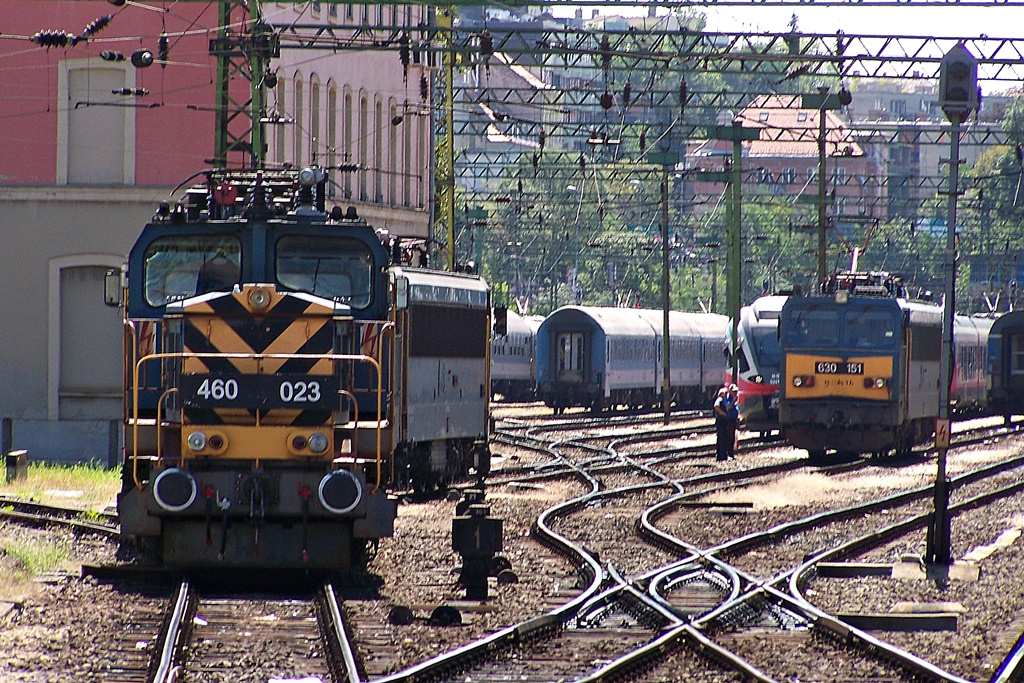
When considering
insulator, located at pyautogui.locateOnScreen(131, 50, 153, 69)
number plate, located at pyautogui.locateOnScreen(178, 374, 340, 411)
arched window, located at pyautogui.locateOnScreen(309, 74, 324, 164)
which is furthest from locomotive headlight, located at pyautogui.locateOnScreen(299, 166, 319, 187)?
arched window, located at pyautogui.locateOnScreen(309, 74, 324, 164)

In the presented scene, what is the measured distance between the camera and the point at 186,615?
11812 millimetres

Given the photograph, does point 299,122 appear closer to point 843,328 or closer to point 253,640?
point 843,328

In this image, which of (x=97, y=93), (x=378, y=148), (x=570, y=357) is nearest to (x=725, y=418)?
(x=97, y=93)

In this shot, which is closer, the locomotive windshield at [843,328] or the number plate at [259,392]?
the number plate at [259,392]

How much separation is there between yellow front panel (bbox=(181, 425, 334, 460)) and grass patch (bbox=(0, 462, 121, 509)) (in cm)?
709

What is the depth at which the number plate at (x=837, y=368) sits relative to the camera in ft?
98.1

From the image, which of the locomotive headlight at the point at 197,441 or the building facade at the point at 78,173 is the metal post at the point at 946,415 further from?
the building facade at the point at 78,173

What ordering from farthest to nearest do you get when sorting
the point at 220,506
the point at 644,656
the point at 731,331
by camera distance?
the point at 731,331 < the point at 220,506 < the point at 644,656

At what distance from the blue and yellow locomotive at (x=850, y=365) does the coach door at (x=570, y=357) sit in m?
19.4

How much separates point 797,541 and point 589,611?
5894 mm

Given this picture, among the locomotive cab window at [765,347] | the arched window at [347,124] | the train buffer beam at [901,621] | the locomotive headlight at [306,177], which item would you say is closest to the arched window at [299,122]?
the arched window at [347,124]

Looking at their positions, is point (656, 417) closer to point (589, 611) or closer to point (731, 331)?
point (731, 331)

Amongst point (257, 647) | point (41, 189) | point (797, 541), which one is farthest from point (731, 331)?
point (257, 647)

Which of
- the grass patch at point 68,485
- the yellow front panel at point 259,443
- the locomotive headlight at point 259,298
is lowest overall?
the grass patch at point 68,485
